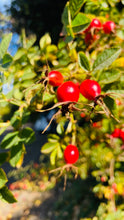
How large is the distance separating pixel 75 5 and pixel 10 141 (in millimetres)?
548

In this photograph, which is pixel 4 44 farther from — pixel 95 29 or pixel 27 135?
pixel 95 29

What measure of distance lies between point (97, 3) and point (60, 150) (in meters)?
0.76

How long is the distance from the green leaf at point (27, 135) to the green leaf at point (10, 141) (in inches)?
1.0

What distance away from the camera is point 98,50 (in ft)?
3.87

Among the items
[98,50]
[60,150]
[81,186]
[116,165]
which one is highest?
[98,50]

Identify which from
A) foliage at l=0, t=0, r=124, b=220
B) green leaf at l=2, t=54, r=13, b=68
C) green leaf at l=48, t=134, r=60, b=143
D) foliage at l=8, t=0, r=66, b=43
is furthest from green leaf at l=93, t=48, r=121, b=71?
foliage at l=8, t=0, r=66, b=43

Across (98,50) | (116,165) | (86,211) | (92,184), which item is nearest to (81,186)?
(92,184)

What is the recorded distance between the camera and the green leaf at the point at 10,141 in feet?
2.44

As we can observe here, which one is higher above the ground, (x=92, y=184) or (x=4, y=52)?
(x=4, y=52)

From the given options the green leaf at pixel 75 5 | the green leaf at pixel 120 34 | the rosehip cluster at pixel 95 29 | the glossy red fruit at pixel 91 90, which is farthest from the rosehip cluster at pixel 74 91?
the green leaf at pixel 120 34

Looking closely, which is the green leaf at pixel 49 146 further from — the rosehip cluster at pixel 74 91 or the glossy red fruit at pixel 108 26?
the glossy red fruit at pixel 108 26

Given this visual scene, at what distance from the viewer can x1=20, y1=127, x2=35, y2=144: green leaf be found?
74cm

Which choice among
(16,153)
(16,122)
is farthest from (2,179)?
(16,122)

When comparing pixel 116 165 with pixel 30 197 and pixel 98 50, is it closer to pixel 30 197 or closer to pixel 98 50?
pixel 98 50
